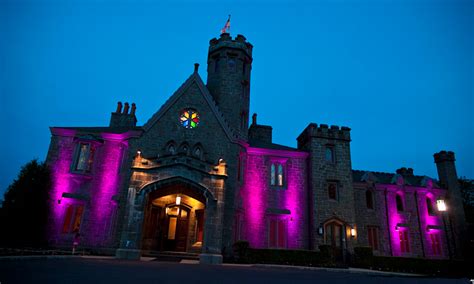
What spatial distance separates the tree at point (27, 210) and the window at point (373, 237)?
2798 centimetres

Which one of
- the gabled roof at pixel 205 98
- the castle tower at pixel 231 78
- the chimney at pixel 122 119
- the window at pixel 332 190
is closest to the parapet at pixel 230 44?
the castle tower at pixel 231 78

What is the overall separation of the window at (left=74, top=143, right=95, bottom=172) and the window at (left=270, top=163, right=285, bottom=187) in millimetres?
15483

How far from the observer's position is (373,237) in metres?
27.3

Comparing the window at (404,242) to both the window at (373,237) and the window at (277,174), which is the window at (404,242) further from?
the window at (277,174)

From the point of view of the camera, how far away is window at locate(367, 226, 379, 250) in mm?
27016

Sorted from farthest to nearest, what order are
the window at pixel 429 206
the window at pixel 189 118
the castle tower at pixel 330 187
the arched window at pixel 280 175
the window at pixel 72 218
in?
the window at pixel 429 206
the arched window at pixel 280 175
the castle tower at pixel 330 187
the window at pixel 189 118
the window at pixel 72 218

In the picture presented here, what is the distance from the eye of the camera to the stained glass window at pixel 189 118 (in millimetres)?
22656

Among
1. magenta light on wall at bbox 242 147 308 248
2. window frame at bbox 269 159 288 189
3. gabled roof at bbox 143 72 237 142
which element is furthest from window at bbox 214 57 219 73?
window frame at bbox 269 159 288 189

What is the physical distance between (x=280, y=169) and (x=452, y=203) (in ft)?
65.7

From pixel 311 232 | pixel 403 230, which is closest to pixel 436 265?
pixel 403 230

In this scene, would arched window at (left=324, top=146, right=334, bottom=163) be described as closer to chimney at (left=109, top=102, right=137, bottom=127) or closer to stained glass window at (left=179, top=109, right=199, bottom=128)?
stained glass window at (left=179, top=109, right=199, bottom=128)

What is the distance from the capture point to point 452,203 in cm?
2995

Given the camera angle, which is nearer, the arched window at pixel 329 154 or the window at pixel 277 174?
the window at pixel 277 174

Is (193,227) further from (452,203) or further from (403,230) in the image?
(452,203)
